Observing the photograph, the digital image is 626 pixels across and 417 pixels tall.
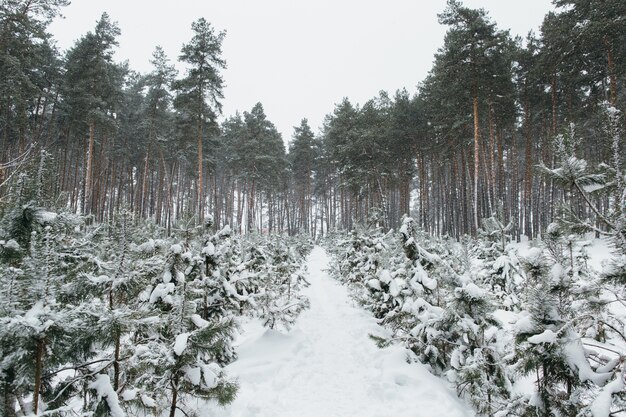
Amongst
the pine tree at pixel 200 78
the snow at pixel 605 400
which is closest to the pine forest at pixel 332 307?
the snow at pixel 605 400

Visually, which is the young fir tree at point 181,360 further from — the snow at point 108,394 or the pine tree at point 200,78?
the pine tree at point 200,78

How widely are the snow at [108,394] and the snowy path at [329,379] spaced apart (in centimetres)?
234

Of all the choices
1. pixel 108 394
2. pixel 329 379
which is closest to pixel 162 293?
pixel 108 394

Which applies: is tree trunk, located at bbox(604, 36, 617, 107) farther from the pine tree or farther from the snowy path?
the pine tree

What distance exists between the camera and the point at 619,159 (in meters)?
2.83

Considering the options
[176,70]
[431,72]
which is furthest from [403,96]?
[176,70]

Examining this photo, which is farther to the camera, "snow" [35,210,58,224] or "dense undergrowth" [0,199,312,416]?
"snow" [35,210,58,224]

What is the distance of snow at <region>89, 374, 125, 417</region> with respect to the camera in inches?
102

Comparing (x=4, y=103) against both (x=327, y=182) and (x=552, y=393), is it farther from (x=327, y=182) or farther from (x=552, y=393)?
(x=327, y=182)

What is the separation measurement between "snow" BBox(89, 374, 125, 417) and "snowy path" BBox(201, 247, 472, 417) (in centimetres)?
234

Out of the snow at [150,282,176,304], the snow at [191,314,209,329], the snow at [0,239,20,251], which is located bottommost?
the snow at [191,314,209,329]

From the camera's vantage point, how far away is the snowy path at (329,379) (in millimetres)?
4711

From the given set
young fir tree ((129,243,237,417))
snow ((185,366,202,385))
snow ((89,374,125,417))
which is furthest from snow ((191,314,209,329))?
snow ((89,374,125,417))

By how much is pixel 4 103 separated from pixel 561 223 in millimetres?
21780
